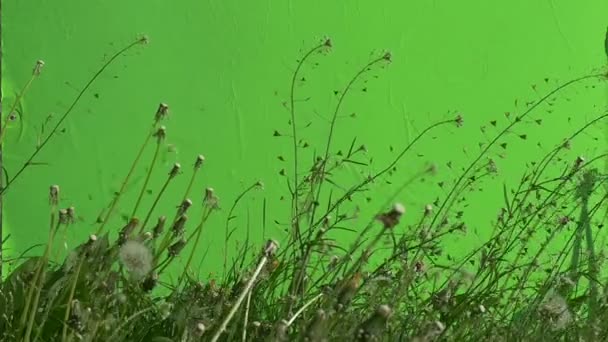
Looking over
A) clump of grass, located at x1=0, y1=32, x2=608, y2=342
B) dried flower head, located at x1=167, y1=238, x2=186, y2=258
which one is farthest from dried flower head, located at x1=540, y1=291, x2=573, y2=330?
dried flower head, located at x1=167, y1=238, x2=186, y2=258

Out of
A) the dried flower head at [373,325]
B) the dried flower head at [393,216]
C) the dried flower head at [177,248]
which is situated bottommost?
the dried flower head at [373,325]

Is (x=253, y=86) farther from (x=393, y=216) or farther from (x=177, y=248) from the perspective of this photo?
(x=393, y=216)

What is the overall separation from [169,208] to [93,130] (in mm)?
245

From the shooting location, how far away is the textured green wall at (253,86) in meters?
2.12

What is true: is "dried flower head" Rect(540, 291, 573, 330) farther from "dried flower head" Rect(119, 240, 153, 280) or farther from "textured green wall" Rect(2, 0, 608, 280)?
"textured green wall" Rect(2, 0, 608, 280)

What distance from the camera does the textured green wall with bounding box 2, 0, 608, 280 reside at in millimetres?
2125

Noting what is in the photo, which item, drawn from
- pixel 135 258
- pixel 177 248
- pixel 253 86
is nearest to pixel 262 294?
pixel 177 248

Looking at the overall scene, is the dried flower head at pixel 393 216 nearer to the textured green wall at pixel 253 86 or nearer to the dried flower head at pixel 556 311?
the dried flower head at pixel 556 311

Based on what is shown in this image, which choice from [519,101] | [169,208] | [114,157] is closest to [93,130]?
[114,157]

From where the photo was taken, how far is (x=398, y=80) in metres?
2.31

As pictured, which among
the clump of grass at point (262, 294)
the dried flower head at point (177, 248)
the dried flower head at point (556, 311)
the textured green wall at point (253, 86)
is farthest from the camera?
the textured green wall at point (253, 86)

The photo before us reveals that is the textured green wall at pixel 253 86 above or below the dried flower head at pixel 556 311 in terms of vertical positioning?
above

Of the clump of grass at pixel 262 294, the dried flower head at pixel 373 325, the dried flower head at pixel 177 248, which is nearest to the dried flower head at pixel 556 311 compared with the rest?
the clump of grass at pixel 262 294

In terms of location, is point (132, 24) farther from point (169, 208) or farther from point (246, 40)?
point (169, 208)
